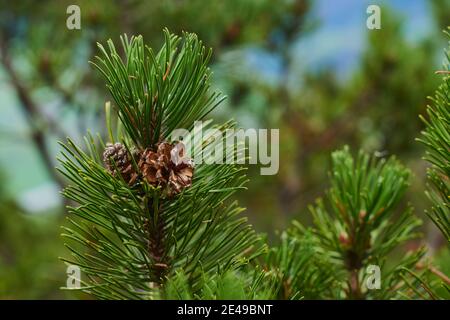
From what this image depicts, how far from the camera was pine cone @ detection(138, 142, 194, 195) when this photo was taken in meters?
0.38

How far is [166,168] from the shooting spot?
38 centimetres

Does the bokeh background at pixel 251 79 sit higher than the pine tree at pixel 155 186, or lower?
higher

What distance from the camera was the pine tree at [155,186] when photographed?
374 mm

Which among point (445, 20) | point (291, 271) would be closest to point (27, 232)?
point (445, 20)

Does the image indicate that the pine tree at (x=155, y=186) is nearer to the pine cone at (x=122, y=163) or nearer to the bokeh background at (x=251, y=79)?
the pine cone at (x=122, y=163)

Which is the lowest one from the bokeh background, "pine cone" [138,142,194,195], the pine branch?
the pine branch

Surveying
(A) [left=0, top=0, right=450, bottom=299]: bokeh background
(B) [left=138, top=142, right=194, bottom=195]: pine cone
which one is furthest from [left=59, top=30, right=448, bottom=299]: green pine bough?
(A) [left=0, top=0, right=450, bottom=299]: bokeh background

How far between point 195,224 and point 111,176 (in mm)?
68

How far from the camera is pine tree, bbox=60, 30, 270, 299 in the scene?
37 centimetres

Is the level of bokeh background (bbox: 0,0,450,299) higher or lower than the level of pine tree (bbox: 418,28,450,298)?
higher

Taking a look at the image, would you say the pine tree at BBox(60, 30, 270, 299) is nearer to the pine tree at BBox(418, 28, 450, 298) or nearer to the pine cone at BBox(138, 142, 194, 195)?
the pine cone at BBox(138, 142, 194, 195)

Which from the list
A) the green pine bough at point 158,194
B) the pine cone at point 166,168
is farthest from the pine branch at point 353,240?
the pine cone at point 166,168

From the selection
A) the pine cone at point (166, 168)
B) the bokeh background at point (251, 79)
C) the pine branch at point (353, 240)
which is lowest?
the pine branch at point (353, 240)

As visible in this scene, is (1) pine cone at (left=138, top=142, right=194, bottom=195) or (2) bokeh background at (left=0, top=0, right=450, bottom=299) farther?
(2) bokeh background at (left=0, top=0, right=450, bottom=299)
